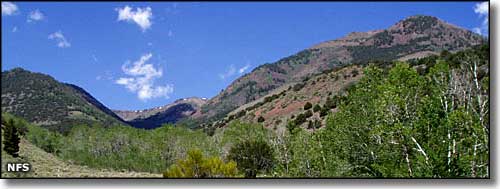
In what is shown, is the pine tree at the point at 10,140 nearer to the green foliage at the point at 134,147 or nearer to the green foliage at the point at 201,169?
the green foliage at the point at 134,147

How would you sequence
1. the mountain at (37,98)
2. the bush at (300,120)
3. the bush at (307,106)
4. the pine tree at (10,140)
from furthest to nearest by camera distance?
the bush at (307,106), the bush at (300,120), the mountain at (37,98), the pine tree at (10,140)

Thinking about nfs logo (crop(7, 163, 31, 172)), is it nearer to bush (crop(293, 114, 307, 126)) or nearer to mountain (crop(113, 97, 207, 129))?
mountain (crop(113, 97, 207, 129))

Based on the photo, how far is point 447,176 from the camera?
6105mm

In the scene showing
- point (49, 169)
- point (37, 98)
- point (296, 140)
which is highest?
point (37, 98)

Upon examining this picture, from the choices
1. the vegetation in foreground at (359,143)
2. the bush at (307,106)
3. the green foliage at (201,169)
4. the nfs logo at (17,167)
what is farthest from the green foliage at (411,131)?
the bush at (307,106)

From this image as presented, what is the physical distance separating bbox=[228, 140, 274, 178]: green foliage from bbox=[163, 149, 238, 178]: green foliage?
0.84 ft

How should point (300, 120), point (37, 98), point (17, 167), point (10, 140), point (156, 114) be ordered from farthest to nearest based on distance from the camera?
point (300, 120) < point (37, 98) < point (156, 114) < point (10, 140) < point (17, 167)

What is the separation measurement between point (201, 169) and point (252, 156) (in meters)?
1.37

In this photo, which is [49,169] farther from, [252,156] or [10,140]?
[252,156]

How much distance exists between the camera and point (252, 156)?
7.13m

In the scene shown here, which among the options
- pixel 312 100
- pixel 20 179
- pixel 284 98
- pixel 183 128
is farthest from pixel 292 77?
pixel 20 179

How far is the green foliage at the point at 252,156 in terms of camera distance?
6.49 metres

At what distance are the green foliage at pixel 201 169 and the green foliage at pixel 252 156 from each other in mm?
257

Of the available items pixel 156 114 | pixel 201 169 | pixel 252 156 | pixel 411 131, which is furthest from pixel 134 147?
pixel 411 131
